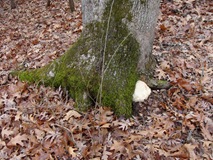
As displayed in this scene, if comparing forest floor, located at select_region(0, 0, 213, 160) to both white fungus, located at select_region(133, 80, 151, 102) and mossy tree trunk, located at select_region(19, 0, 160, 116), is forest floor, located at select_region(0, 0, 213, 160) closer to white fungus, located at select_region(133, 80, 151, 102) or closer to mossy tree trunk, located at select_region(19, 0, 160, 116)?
white fungus, located at select_region(133, 80, 151, 102)

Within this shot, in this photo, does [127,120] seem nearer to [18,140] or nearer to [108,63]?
[108,63]

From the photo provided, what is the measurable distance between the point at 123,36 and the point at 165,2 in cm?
451

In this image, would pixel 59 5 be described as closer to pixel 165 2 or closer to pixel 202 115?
pixel 165 2

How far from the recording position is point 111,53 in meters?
3.28

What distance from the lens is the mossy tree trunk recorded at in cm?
317

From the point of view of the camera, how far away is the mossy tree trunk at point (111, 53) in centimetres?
317

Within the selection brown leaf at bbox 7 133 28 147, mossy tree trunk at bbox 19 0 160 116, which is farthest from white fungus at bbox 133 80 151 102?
brown leaf at bbox 7 133 28 147

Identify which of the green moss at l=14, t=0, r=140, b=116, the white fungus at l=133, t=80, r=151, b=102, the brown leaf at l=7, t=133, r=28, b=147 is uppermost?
the green moss at l=14, t=0, r=140, b=116

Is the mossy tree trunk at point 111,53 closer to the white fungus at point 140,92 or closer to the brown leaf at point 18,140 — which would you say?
the white fungus at point 140,92

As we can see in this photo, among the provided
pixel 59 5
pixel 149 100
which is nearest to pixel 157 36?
pixel 149 100

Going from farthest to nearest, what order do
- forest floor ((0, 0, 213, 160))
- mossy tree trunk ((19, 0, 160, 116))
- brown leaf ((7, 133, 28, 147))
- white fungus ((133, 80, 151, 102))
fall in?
white fungus ((133, 80, 151, 102)) < mossy tree trunk ((19, 0, 160, 116)) < brown leaf ((7, 133, 28, 147)) < forest floor ((0, 0, 213, 160))

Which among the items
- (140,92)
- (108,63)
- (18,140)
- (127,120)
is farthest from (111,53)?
(18,140)

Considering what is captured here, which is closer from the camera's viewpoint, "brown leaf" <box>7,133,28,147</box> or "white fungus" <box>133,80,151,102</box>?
"brown leaf" <box>7,133,28,147</box>

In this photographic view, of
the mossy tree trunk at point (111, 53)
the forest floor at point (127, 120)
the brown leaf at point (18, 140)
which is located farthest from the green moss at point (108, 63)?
the brown leaf at point (18, 140)
